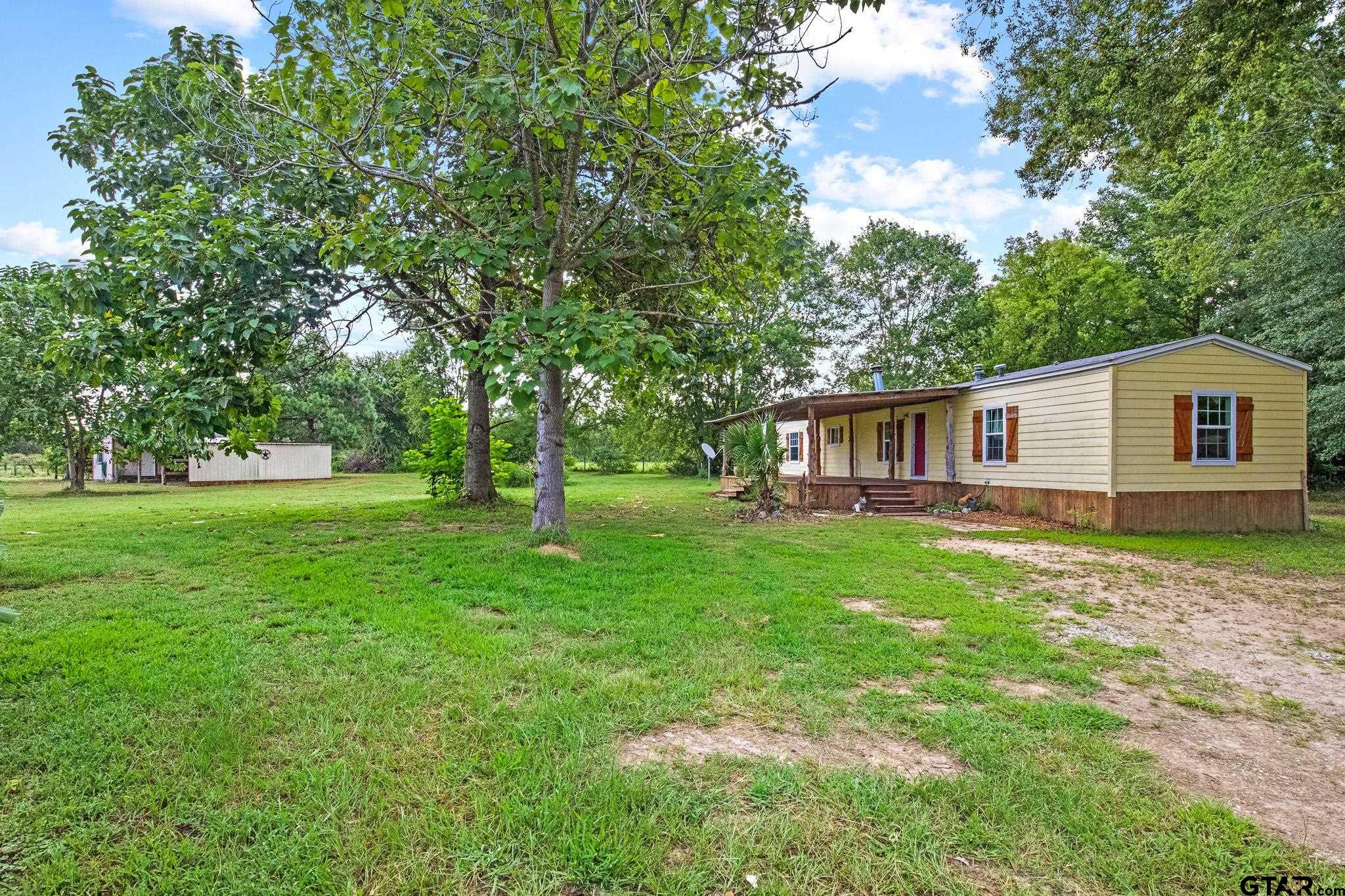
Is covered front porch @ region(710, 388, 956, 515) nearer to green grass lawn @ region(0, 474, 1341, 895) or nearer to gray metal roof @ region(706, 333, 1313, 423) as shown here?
gray metal roof @ region(706, 333, 1313, 423)

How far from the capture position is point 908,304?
92.5ft

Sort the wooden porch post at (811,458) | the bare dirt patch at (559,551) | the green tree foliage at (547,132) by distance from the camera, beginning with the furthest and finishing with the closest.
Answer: the wooden porch post at (811,458) < the bare dirt patch at (559,551) < the green tree foliage at (547,132)

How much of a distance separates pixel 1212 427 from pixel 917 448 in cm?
596

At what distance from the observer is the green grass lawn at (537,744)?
6.22 feet

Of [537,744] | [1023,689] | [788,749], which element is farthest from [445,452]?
[1023,689]

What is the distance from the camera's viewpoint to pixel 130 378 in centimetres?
929

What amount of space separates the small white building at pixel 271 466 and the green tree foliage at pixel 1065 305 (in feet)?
88.6

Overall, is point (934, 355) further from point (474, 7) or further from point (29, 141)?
point (29, 141)

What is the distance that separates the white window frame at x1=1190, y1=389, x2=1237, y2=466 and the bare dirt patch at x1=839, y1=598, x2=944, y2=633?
8.50m

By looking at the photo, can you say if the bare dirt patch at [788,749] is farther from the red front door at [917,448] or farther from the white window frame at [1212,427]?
the red front door at [917,448]

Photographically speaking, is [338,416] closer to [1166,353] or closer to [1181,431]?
[1166,353]

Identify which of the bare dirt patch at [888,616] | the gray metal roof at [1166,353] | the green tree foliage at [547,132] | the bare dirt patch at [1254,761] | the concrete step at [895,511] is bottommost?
the concrete step at [895,511]

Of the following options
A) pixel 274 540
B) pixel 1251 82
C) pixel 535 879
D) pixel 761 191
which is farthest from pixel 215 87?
pixel 1251 82

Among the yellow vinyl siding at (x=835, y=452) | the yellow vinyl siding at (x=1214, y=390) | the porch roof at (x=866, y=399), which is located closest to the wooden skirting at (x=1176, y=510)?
the yellow vinyl siding at (x=1214, y=390)
